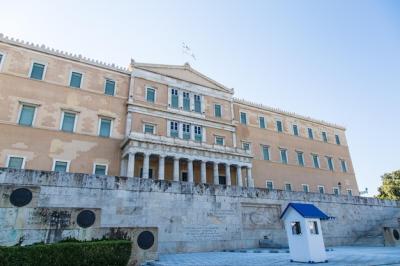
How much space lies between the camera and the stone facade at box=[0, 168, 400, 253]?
9922 mm

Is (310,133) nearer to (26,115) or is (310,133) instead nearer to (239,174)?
(239,174)

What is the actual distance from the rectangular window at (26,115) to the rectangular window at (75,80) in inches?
154

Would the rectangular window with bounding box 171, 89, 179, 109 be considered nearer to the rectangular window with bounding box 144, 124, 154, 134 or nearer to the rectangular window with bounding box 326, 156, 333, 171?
the rectangular window with bounding box 144, 124, 154, 134

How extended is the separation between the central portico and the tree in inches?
1093

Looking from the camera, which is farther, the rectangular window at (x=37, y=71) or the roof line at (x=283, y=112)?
the roof line at (x=283, y=112)

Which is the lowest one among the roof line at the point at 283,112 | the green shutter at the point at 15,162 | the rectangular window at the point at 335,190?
the rectangular window at the point at 335,190

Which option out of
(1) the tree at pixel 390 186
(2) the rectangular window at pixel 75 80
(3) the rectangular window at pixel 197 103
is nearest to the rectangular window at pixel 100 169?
(2) the rectangular window at pixel 75 80

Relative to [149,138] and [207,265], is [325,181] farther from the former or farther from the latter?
[207,265]

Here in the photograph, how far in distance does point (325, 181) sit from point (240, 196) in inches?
958

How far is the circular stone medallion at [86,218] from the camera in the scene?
34.2 ft

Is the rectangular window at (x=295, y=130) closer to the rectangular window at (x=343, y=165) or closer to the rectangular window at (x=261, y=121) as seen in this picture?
the rectangular window at (x=261, y=121)

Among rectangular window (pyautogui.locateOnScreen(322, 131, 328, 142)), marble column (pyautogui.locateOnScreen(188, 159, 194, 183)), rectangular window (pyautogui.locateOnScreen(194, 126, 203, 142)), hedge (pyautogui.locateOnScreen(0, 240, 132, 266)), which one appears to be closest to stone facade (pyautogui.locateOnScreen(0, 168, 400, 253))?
hedge (pyautogui.locateOnScreen(0, 240, 132, 266))

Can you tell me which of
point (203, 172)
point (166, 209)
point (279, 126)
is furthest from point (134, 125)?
point (279, 126)

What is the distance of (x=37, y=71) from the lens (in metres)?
22.0
